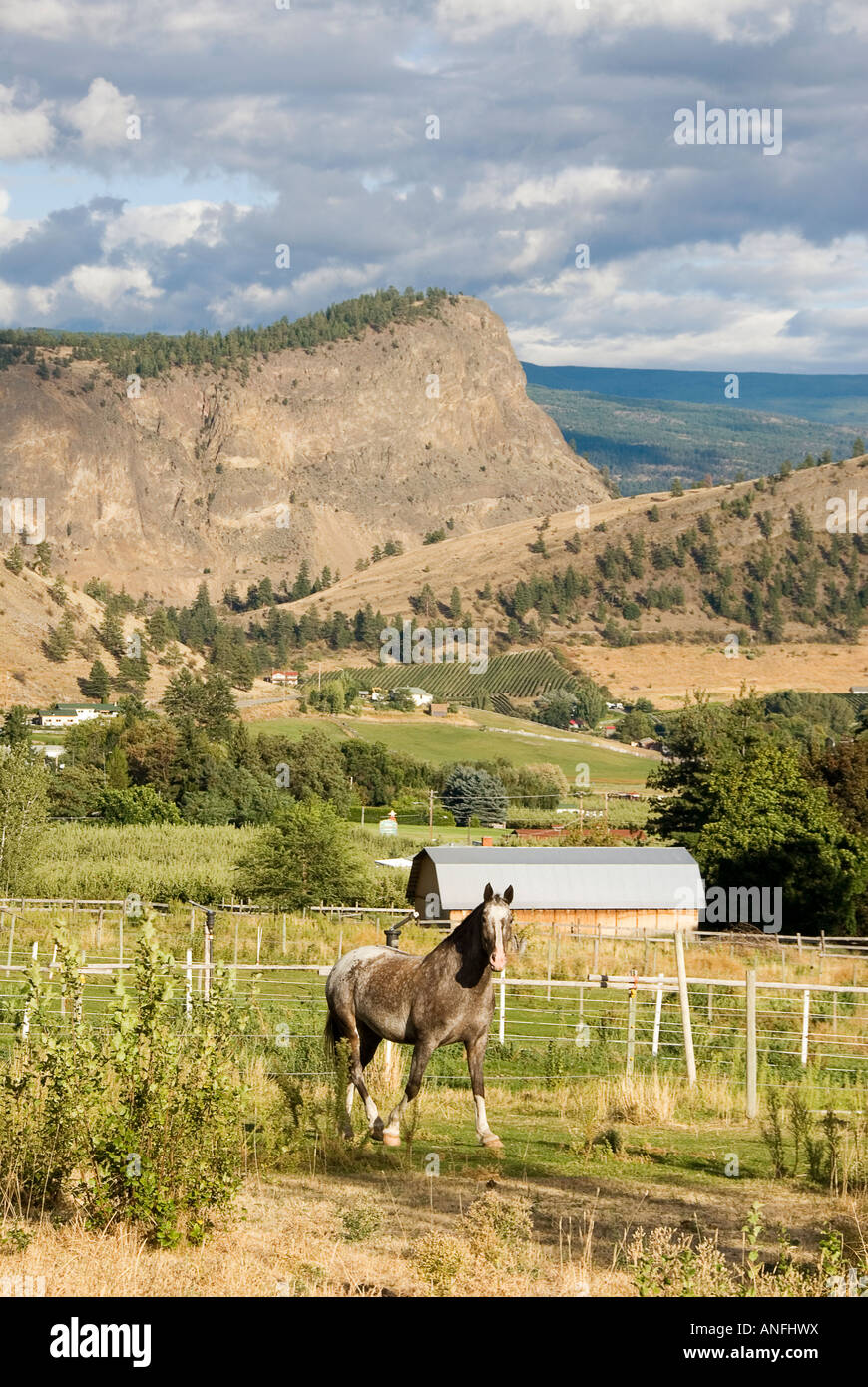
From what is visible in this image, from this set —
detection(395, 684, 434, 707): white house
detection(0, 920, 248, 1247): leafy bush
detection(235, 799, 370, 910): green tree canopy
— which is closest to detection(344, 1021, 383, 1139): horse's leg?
detection(0, 920, 248, 1247): leafy bush

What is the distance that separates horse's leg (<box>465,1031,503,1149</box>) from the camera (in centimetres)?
1036

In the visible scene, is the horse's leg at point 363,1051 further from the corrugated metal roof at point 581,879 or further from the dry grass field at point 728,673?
the dry grass field at point 728,673

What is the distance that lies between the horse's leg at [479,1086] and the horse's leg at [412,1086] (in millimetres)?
300

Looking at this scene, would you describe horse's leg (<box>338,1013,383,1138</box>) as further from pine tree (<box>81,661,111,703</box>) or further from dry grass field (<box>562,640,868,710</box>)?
dry grass field (<box>562,640,868,710</box>)

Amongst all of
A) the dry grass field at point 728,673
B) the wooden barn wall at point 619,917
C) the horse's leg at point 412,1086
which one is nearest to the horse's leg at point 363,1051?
the horse's leg at point 412,1086

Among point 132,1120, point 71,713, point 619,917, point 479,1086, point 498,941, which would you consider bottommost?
point 619,917

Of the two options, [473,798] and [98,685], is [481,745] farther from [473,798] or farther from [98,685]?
[98,685]

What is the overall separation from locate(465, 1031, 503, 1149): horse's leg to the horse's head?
0.66 meters

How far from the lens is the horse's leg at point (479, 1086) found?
34.0ft

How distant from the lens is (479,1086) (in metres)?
10.4

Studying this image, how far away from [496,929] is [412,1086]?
138 cm

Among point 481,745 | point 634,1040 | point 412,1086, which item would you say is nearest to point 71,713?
point 481,745

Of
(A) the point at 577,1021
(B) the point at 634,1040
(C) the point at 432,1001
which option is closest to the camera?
(C) the point at 432,1001

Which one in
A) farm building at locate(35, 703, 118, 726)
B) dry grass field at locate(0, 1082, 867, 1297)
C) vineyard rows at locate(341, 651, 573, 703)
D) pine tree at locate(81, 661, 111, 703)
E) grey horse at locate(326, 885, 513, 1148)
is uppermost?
vineyard rows at locate(341, 651, 573, 703)
